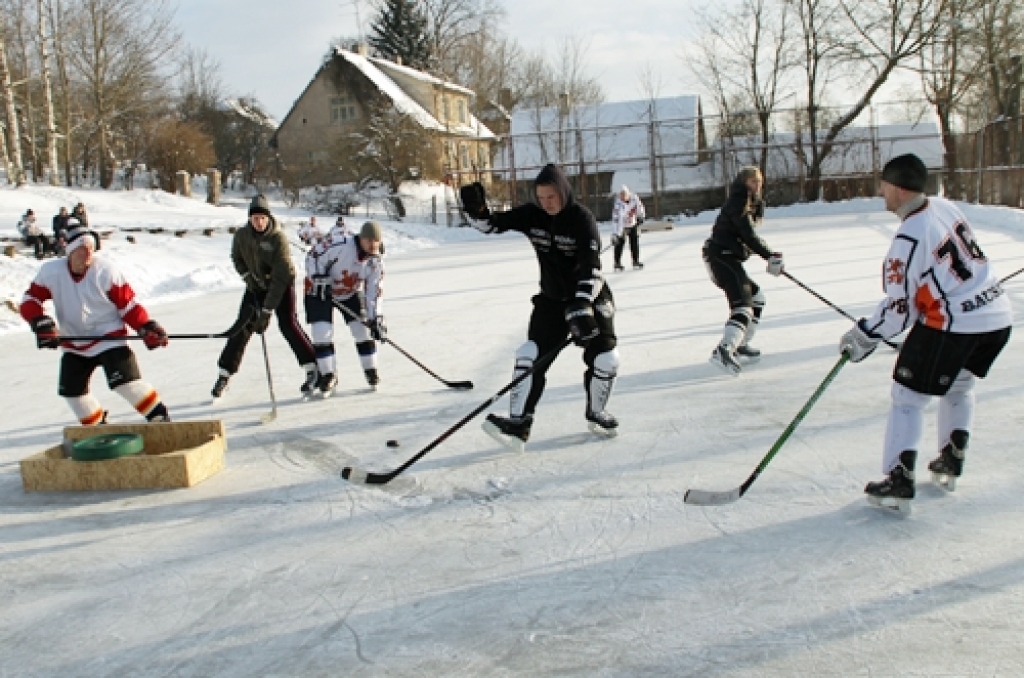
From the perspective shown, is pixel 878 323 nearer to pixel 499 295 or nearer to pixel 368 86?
pixel 499 295

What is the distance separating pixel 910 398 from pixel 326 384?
3892mm

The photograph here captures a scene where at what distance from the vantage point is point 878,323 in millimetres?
3318

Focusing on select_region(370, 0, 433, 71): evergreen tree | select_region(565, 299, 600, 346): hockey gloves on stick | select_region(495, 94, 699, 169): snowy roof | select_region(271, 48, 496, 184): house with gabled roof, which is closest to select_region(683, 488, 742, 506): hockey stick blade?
select_region(565, 299, 600, 346): hockey gloves on stick

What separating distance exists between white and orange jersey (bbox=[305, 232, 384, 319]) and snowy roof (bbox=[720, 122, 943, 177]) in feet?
71.8

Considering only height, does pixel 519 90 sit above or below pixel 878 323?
above

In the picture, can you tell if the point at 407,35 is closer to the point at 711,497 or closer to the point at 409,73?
the point at 409,73

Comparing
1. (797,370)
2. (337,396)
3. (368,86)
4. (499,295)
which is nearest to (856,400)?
(797,370)

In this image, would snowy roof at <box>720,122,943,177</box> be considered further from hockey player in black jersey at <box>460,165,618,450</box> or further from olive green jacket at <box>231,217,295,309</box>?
hockey player in black jersey at <box>460,165,618,450</box>

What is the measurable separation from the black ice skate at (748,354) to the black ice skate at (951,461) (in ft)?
8.82

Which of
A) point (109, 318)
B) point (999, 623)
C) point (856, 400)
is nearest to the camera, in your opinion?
point (999, 623)

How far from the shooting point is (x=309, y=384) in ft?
19.8

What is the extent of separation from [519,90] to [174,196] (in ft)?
85.7

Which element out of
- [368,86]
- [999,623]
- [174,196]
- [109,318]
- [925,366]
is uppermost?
[368,86]

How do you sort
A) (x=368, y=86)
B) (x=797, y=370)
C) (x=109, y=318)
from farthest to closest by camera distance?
1. (x=368, y=86)
2. (x=797, y=370)
3. (x=109, y=318)
